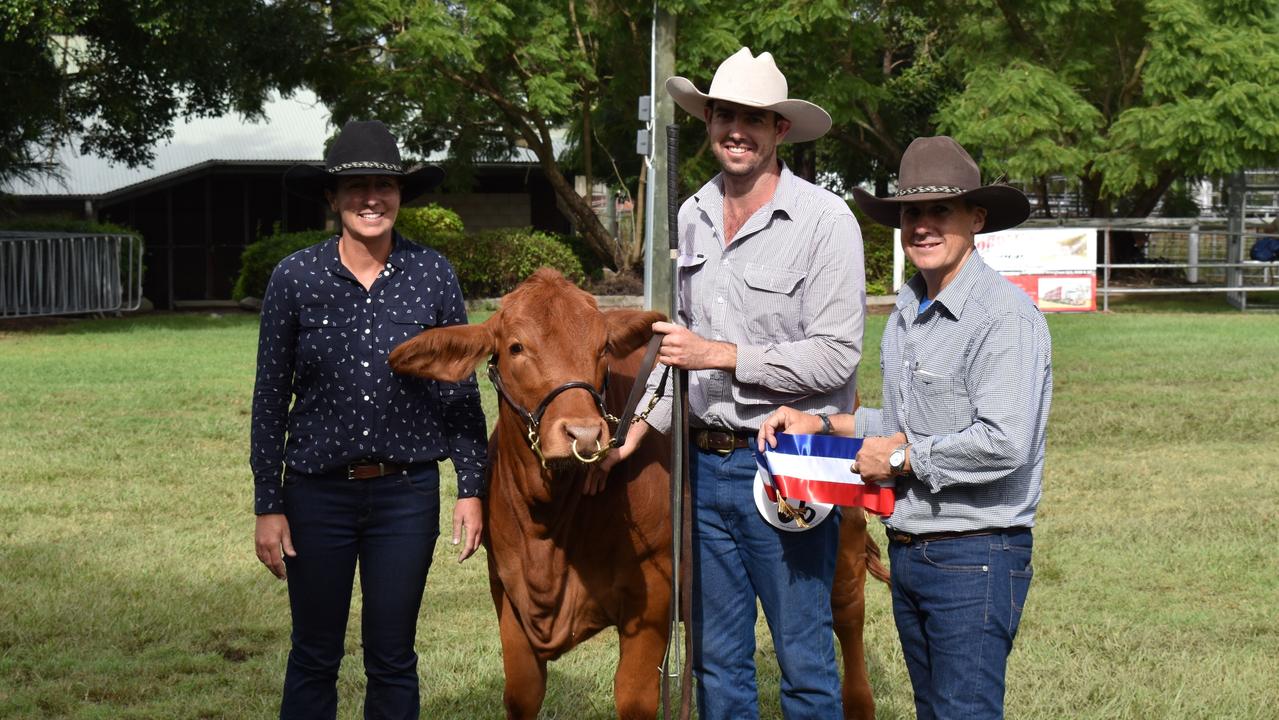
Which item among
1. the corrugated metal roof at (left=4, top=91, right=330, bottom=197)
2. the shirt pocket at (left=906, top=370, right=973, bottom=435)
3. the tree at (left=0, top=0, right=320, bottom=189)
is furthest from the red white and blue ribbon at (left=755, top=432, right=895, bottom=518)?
the corrugated metal roof at (left=4, top=91, right=330, bottom=197)

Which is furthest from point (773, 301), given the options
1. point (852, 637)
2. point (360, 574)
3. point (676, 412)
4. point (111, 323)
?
point (111, 323)

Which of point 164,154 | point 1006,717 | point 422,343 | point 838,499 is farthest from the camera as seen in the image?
point 164,154

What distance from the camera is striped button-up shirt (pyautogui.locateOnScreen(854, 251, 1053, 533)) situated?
3553 mm

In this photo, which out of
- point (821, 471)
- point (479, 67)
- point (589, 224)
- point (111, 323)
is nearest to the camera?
point (821, 471)

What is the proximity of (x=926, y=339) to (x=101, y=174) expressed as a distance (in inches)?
1297

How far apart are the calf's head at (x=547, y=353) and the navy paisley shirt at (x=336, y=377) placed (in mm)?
121

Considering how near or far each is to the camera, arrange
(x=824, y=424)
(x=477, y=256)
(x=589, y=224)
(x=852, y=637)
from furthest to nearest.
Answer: (x=589, y=224) → (x=477, y=256) → (x=852, y=637) → (x=824, y=424)

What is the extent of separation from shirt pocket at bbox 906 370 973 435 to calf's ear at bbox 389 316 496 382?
4.33ft

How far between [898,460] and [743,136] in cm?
118

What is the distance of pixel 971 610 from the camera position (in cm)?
364

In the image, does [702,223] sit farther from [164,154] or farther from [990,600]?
[164,154]

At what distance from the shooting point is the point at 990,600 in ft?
11.9

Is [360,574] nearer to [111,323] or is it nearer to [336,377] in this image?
[336,377]

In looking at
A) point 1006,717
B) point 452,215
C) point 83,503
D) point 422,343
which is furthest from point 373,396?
point 452,215
